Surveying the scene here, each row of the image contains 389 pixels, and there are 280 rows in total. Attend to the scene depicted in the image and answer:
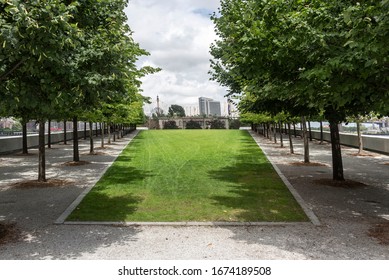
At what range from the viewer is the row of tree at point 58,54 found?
5602mm

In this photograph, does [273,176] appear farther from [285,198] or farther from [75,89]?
[75,89]

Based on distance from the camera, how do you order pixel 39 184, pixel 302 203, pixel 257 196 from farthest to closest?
pixel 39 184 → pixel 257 196 → pixel 302 203

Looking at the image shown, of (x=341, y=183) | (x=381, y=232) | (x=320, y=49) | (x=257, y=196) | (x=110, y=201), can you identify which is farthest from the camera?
(x=341, y=183)

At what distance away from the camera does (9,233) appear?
8.05 m

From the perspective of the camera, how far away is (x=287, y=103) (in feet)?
Result: 43.1

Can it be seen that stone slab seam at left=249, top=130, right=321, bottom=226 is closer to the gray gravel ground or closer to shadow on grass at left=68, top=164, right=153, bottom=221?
the gray gravel ground

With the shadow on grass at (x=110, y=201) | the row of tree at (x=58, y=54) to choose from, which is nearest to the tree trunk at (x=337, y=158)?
the shadow on grass at (x=110, y=201)

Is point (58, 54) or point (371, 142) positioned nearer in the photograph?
point (58, 54)

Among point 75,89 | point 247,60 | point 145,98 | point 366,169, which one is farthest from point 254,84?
point 145,98

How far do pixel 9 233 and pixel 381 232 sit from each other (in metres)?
8.75

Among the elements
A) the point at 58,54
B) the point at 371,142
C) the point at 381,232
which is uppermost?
the point at 58,54

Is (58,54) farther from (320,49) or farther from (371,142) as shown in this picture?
(371,142)

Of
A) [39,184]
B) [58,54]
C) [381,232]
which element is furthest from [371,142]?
[58,54]

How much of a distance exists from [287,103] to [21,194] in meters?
10.4
